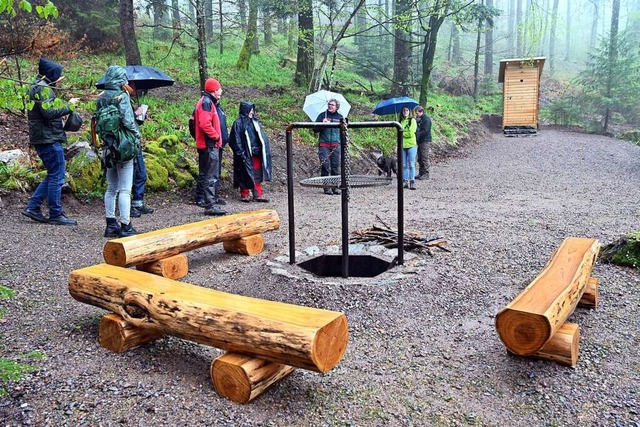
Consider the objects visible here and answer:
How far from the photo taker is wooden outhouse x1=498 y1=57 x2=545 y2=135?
2355 cm

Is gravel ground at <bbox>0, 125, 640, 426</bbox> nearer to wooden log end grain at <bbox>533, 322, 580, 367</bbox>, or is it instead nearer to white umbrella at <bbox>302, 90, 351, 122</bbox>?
wooden log end grain at <bbox>533, 322, 580, 367</bbox>

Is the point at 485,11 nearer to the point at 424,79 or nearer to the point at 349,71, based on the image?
the point at 424,79

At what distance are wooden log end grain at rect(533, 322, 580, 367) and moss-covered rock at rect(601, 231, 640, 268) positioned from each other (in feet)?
8.26

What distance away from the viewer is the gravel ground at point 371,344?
10.1ft

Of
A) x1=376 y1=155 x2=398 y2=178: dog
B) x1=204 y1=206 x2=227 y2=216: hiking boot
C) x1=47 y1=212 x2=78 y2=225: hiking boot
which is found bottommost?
x1=204 y1=206 x2=227 y2=216: hiking boot

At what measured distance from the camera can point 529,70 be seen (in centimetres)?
2359

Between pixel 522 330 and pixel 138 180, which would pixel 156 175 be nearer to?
pixel 138 180

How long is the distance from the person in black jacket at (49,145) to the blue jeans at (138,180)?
1138 millimetres

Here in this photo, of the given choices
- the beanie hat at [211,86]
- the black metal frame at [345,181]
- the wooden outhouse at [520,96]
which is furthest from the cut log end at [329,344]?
the wooden outhouse at [520,96]

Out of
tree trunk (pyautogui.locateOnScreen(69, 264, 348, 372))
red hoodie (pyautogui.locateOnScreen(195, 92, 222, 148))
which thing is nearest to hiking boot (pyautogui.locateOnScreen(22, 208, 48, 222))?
red hoodie (pyautogui.locateOnScreen(195, 92, 222, 148))

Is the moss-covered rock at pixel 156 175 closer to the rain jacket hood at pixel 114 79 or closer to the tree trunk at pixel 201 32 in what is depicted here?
the tree trunk at pixel 201 32

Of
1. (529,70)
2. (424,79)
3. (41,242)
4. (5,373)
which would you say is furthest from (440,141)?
(5,373)

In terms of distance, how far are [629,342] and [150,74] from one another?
28.8 feet

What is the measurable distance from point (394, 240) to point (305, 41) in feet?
34.2
